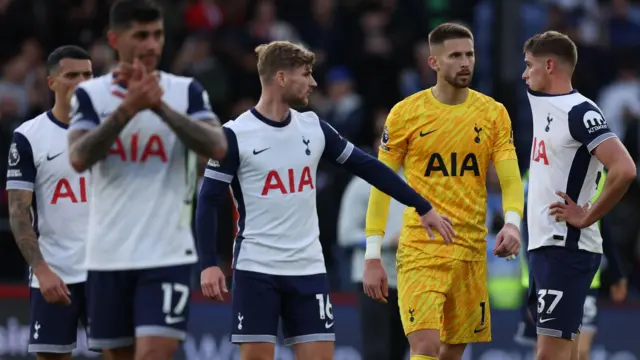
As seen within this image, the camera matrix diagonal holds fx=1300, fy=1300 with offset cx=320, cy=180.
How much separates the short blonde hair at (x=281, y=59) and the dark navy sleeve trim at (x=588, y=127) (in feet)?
5.97

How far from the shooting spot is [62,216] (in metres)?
9.05

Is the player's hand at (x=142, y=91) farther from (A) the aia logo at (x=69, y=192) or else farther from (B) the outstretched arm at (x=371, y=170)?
(A) the aia logo at (x=69, y=192)

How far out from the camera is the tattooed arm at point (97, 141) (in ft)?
21.0

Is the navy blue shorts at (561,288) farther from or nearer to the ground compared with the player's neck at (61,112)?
nearer to the ground

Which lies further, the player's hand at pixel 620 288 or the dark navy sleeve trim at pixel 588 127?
the player's hand at pixel 620 288

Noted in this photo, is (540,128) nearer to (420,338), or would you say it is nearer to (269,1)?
(420,338)

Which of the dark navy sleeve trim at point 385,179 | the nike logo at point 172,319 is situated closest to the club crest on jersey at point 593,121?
the dark navy sleeve trim at point 385,179

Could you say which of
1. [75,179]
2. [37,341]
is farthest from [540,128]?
[37,341]

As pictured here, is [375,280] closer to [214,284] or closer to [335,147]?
[335,147]

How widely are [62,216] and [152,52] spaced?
2.71 metres

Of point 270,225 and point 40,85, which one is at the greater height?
point 40,85

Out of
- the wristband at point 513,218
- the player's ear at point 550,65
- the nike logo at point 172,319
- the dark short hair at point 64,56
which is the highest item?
the dark short hair at point 64,56

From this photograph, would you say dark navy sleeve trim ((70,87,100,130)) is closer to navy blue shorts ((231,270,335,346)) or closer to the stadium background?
navy blue shorts ((231,270,335,346))

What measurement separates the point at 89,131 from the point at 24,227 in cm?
212
